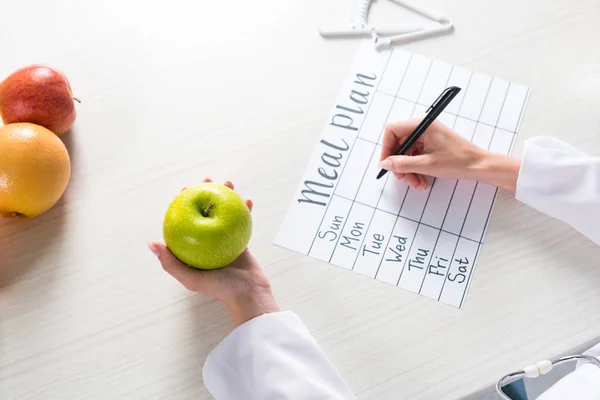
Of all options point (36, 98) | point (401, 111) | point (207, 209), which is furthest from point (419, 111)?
point (36, 98)

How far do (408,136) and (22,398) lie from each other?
616 millimetres

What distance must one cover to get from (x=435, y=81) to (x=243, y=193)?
0.36m

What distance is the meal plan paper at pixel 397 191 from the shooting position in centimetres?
88

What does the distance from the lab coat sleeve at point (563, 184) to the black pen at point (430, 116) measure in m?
0.14

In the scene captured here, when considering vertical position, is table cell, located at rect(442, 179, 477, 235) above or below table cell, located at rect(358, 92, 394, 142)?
below

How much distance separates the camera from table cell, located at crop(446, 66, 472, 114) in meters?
1.01

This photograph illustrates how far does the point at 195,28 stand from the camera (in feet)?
3.47

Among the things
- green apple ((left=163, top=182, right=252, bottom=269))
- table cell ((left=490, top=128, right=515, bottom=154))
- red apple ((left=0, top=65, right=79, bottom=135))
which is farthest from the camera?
table cell ((left=490, top=128, right=515, bottom=154))

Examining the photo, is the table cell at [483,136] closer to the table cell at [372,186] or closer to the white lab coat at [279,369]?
the table cell at [372,186]

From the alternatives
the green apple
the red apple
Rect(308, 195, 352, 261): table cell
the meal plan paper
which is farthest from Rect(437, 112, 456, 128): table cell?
the red apple

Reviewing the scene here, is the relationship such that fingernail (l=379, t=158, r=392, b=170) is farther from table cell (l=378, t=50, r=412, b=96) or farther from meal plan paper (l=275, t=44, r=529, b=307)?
table cell (l=378, t=50, r=412, b=96)

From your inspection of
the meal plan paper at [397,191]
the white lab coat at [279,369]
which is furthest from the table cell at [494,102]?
the white lab coat at [279,369]

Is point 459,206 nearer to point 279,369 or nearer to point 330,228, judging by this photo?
Result: point 330,228

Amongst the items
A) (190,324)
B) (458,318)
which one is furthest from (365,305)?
(190,324)
